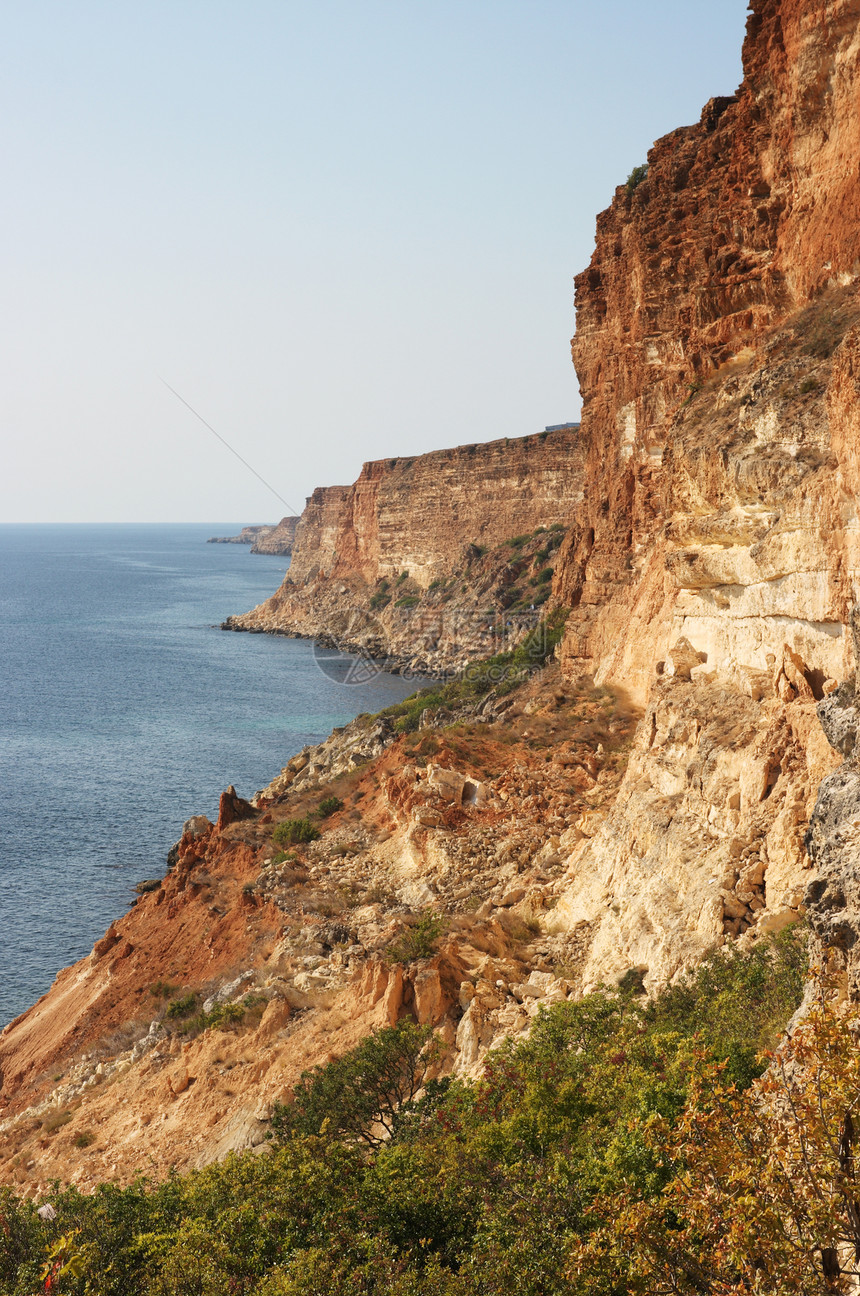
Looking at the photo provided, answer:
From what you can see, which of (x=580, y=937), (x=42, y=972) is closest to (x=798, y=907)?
(x=580, y=937)

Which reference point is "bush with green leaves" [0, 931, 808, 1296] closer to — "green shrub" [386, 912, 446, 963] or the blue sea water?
"green shrub" [386, 912, 446, 963]

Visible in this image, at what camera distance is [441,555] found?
8675 centimetres

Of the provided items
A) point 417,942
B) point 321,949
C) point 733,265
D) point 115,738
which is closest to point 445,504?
point 115,738

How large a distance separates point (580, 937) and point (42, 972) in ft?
57.1

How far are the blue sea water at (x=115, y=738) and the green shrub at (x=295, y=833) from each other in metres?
6.04

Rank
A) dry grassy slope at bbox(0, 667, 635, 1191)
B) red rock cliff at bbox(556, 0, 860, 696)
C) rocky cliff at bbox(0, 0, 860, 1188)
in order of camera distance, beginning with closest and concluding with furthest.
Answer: rocky cliff at bbox(0, 0, 860, 1188), red rock cliff at bbox(556, 0, 860, 696), dry grassy slope at bbox(0, 667, 635, 1191)

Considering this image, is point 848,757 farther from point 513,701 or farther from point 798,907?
point 513,701

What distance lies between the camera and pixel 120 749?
47.9 m

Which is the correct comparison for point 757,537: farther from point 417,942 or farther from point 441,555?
point 441,555

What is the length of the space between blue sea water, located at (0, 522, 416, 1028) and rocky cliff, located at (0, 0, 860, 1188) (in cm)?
428

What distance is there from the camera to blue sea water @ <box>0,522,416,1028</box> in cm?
3027

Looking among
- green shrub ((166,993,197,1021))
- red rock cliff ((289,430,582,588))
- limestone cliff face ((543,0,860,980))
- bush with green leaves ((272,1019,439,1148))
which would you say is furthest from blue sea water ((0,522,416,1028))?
limestone cliff face ((543,0,860,980))

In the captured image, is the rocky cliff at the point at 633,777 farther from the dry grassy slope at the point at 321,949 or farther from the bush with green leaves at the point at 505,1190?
the bush with green leaves at the point at 505,1190

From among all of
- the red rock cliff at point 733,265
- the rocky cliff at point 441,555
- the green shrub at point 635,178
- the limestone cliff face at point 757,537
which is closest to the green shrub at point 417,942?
the limestone cliff face at point 757,537
